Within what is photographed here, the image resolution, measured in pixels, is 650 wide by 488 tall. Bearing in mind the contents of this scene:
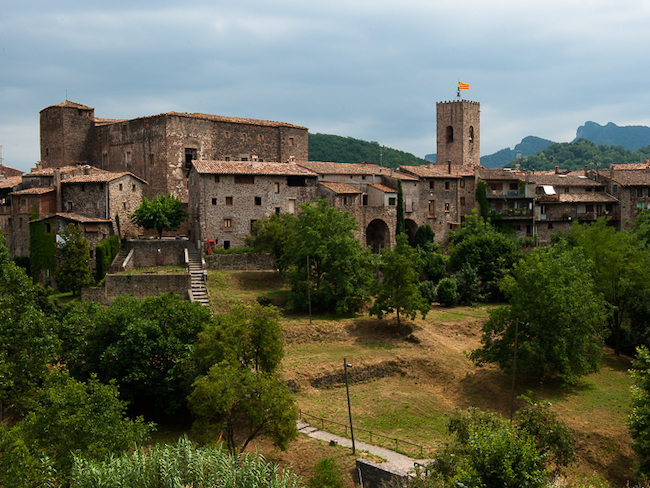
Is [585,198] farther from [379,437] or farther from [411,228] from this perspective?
[379,437]

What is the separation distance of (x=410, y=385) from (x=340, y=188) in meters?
23.7

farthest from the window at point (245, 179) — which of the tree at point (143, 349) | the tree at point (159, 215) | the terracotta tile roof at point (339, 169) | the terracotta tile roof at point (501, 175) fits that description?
the terracotta tile roof at point (501, 175)

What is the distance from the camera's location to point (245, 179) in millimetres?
49469

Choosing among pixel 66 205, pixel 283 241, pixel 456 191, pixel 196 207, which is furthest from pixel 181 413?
pixel 456 191

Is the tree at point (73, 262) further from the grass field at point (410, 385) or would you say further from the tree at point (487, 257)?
the tree at point (487, 257)

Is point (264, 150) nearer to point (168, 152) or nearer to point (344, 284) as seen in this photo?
point (168, 152)

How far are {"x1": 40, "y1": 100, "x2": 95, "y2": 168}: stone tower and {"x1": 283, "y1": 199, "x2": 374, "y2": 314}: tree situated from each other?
109 feet

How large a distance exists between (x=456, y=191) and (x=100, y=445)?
51.2 m

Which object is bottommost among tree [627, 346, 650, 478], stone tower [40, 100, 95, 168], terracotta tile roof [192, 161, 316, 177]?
tree [627, 346, 650, 478]

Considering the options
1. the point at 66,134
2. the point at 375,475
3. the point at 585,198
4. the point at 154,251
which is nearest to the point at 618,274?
the point at 375,475

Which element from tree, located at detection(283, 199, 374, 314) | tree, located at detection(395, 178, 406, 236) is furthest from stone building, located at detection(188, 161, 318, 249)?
tree, located at detection(395, 178, 406, 236)

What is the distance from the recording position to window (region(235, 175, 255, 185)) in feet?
161

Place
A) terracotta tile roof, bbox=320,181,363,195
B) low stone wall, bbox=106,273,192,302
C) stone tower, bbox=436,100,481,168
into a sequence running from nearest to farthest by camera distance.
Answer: low stone wall, bbox=106,273,192,302 < terracotta tile roof, bbox=320,181,363,195 < stone tower, bbox=436,100,481,168

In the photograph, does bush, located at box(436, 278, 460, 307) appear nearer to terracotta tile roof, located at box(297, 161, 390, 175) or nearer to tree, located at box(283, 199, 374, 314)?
tree, located at box(283, 199, 374, 314)
